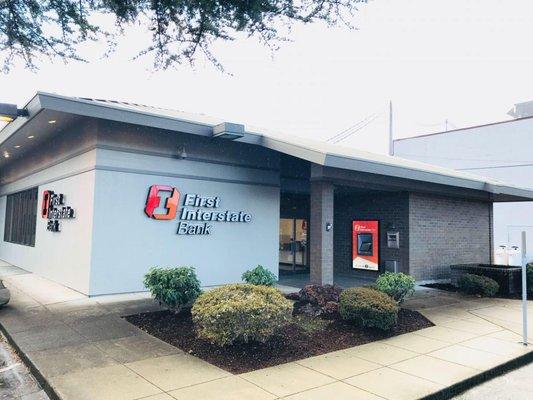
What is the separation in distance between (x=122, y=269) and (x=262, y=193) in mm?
4884

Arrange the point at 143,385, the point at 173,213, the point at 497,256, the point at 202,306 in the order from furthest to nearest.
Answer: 1. the point at 497,256
2. the point at 173,213
3. the point at 202,306
4. the point at 143,385

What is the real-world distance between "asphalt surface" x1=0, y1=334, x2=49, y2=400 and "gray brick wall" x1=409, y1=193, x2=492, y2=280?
1237 centimetres

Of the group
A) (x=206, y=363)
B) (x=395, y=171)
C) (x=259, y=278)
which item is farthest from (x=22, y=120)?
(x=395, y=171)

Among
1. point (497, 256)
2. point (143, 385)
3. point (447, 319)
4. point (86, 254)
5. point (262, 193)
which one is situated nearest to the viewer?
point (143, 385)

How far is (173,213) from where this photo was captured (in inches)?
456

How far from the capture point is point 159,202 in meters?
11.4

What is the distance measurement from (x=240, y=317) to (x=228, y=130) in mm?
5542

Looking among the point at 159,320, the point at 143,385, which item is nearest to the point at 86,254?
the point at 159,320

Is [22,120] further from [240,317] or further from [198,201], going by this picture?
[240,317]

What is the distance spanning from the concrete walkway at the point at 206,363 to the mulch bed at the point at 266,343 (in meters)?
0.22

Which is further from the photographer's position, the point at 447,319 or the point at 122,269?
the point at 122,269

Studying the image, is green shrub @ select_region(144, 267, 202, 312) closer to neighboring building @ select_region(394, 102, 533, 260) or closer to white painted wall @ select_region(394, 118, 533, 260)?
white painted wall @ select_region(394, 118, 533, 260)

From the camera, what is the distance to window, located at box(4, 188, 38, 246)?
611 inches

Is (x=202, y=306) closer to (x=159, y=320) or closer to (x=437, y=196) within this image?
(x=159, y=320)
